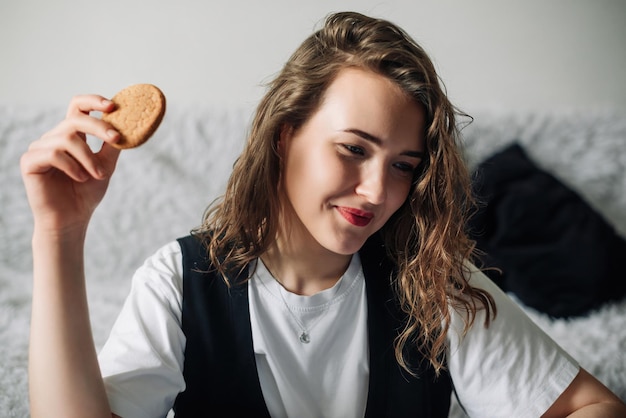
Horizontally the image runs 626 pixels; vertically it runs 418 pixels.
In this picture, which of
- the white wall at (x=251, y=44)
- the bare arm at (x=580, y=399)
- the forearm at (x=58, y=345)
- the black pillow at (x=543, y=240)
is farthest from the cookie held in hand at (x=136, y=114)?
the black pillow at (x=543, y=240)

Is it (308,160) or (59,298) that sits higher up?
(308,160)

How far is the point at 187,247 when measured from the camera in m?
0.96

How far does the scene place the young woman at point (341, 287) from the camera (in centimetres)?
85

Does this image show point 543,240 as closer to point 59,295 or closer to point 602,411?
point 602,411

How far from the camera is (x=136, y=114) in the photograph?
2.41ft

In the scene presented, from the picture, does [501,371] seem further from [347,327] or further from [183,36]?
[183,36]

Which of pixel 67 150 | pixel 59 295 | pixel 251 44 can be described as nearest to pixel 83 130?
pixel 67 150

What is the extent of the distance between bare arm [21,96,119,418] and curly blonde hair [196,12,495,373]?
235 millimetres

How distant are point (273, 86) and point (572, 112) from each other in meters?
1.12

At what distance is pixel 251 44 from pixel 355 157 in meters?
0.94

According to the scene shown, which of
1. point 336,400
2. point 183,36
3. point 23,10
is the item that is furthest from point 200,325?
point 23,10

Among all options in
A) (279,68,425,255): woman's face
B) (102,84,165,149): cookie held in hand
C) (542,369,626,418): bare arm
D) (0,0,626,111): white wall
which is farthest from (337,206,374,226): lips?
(0,0,626,111): white wall

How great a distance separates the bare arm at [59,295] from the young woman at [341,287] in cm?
5

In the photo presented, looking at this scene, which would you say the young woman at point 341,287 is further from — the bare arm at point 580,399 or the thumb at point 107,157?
the thumb at point 107,157
